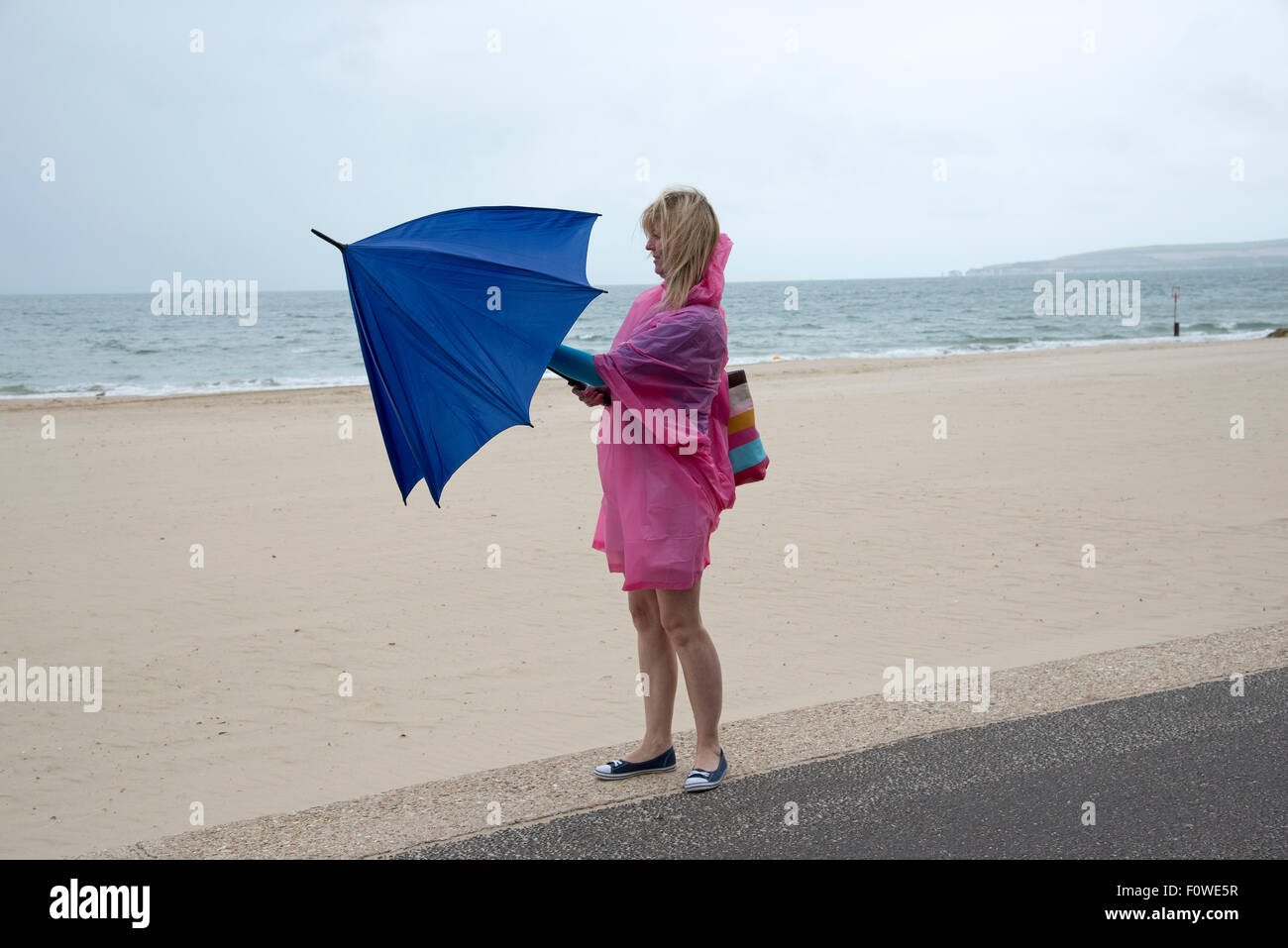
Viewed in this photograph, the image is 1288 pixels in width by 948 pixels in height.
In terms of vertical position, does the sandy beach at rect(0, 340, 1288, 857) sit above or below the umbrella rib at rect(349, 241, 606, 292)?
below

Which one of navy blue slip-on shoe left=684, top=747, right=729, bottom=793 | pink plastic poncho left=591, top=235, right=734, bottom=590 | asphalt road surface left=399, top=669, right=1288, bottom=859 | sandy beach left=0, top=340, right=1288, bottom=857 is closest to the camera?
asphalt road surface left=399, top=669, right=1288, bottom=859

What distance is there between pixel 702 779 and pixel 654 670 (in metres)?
0.42

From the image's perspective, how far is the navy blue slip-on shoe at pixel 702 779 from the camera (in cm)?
350

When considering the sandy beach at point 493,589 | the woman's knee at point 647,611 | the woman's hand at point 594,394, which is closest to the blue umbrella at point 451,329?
the woman's hand at point 594,394

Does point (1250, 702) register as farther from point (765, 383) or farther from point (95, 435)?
point (765, 383)

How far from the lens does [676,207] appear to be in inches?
132

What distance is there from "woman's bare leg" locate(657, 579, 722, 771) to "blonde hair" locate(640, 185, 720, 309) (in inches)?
38.0

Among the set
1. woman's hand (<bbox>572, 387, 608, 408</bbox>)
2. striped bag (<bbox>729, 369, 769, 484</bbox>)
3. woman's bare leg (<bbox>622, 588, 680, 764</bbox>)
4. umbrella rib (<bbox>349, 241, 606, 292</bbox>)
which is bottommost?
woman's bare leg (<bbox>622, 588, 680, 764</bbox>)

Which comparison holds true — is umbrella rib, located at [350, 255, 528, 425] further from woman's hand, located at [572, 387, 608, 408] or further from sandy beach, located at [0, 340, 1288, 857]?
sandy beach, located at [0, 340, 1288, 857]

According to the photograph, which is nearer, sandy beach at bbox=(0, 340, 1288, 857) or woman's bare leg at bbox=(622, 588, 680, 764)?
woman's bare leg at bbox=(622, 588, 680, 764)

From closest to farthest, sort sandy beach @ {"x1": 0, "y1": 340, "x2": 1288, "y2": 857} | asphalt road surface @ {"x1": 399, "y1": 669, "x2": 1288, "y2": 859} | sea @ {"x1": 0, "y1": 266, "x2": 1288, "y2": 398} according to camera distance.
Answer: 1. asphalt road surface @ {"x1": 399, "y1": 669, "x2": 1288, "y2": 859}
2. sandy beach @ {"x1": 0, "y1": 340, "x2": 1288, "y2": 857}
3. sea @ {"x1": 0, "y1": 266, "x2": 1288, "y2": 398}

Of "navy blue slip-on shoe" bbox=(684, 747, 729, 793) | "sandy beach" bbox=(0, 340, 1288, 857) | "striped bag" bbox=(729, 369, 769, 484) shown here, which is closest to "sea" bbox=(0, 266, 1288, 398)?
"sandy beach" bbox=(0, 340, 1288, 857)

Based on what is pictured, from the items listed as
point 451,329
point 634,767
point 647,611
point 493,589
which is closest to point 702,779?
point 634,767

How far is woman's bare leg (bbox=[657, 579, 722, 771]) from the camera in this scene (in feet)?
11.6
